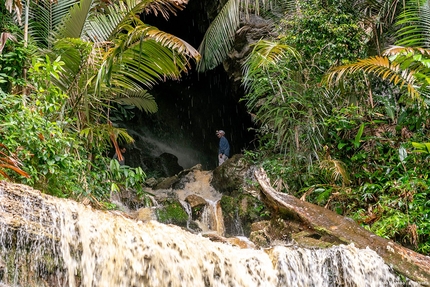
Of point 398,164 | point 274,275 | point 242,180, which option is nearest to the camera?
point 274,275

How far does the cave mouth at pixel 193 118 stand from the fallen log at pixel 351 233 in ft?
30.6

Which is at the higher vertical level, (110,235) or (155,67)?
(155,67)

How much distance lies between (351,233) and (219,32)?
6.32 meters

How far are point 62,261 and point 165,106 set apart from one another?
12666 millimetres

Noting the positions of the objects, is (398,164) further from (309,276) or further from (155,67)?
(155,67)

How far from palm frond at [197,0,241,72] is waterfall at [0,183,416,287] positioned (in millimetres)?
6557

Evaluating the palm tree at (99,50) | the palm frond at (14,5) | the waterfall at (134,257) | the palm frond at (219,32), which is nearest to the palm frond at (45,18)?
the palm tree at (99,50)

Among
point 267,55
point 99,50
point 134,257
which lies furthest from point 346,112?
point 134,257

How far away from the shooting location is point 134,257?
465cm

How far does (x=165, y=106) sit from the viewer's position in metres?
16.7

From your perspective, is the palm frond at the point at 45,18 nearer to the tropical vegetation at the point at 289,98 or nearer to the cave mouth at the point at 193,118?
the tropical vegetation at the point at 289,98

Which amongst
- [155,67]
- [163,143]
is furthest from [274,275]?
[163,143]

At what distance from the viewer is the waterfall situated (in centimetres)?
403

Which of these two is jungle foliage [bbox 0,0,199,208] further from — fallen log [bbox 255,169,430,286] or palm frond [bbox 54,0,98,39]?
fallen log [bbox 255,169,430,286]
